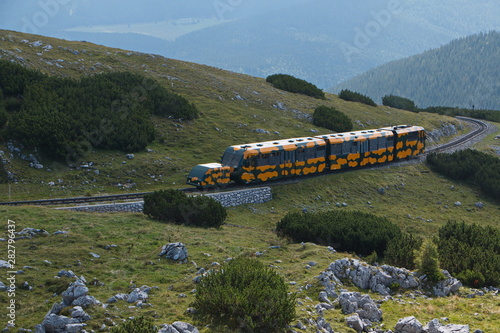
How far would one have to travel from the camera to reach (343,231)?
33125 mm

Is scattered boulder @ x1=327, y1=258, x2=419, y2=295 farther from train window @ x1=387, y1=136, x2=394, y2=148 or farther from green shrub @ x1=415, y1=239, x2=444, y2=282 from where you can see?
train window @ x1=387, y1=136, x2=394, y2=148

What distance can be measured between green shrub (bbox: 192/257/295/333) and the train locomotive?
2323cm

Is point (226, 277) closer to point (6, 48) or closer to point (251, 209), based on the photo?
point (251, 209)

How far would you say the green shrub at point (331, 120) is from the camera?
6862 centimetres

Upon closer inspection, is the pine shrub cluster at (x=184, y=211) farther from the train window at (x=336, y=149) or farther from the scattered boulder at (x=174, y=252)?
the train window at (x=336, y=149)

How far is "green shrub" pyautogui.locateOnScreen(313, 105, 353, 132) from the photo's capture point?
6862 centimetres

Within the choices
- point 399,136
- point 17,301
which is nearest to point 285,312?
point 17,301

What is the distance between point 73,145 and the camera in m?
46.2

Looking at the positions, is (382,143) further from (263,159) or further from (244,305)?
(244,305)

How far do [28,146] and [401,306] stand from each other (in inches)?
1346

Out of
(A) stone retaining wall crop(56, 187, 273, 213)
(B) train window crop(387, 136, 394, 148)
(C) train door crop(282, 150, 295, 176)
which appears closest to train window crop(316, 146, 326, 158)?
(C) train door crop(282, 150, 295, 176)

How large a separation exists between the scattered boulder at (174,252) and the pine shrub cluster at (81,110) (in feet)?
76.7

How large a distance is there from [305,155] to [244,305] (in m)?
31.0

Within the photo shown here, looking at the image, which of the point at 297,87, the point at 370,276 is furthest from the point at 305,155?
the point at 297,87
